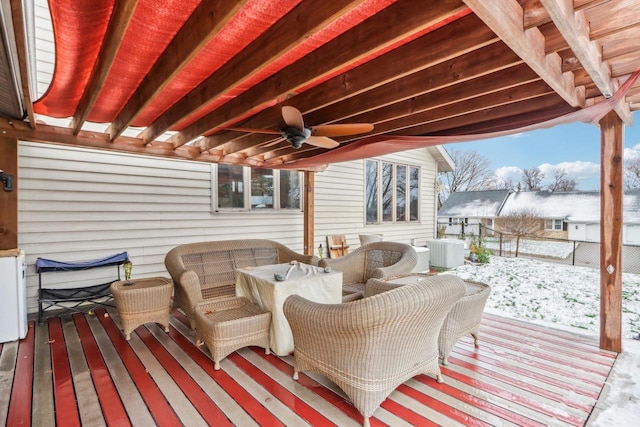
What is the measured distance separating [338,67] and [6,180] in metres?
3.84

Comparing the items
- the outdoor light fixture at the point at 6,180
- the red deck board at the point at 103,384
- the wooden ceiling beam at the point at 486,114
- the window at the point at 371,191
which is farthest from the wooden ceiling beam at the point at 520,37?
the window at the point at 371,191

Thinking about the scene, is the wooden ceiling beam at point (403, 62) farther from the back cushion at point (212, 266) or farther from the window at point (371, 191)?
the window at point (371, 191)

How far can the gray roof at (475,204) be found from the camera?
2002cm

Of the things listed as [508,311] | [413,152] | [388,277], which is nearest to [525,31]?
[388,277]

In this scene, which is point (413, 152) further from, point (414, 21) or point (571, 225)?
point (571, 225)

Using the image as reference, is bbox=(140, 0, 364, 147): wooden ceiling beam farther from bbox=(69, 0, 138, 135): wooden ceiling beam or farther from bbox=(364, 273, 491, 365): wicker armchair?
bbox=(364, 273, 491, 365): wicker armchair

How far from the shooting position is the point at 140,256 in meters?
5.04

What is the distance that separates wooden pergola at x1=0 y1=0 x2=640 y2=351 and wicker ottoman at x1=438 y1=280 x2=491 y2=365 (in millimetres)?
1469

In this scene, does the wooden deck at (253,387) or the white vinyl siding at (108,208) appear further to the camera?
the white vinyl siding at (108,208)

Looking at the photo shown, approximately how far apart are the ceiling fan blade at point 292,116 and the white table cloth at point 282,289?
4.87 ft

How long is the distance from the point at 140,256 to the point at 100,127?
2008 mm

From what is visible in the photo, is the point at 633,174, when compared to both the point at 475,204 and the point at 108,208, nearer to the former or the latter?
the point at 475,204

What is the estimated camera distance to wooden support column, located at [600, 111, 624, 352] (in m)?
3.25

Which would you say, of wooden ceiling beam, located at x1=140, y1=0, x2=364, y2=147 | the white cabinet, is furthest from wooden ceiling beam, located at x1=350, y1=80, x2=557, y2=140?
the white cabinet
